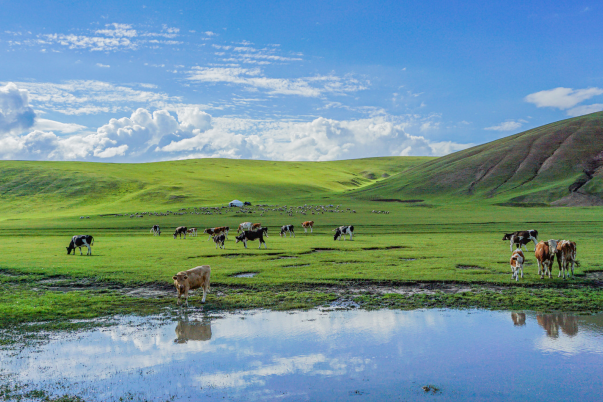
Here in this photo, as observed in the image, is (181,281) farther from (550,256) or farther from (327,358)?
(550,256)

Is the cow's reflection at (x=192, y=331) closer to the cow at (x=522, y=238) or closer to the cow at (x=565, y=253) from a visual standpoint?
the cow at (x=565, y=253)

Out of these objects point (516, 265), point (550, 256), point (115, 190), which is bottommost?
point (516, 265)

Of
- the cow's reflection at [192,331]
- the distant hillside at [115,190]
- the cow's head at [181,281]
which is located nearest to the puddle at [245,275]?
the cow's head at [181,281]

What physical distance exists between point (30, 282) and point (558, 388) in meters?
25.2

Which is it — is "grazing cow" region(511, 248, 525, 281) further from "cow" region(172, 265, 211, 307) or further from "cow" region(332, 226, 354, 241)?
"cow" region(332, 226, 354, 241)

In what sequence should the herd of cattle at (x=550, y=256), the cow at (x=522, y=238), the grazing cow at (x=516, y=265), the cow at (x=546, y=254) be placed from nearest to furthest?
the grazing cow at (x=516, y=265), the herd of cattle at (x=550, y=256), the cow at (x=546, y=254), the cow at (x=522, y=238)

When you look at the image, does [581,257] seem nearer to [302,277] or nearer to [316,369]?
[302,277]

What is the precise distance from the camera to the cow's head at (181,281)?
18047mm

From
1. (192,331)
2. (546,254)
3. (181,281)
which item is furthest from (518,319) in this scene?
(181,281)

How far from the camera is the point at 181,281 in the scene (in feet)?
59.3

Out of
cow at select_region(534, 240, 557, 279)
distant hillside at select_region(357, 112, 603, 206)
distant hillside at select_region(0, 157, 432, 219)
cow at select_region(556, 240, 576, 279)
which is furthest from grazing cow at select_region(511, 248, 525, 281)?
distant hillside at select_region(0, 157, 432, 219)

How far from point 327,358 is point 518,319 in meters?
8.05

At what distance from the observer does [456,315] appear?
16078 mm

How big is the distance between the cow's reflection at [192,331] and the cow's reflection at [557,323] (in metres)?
11.7
